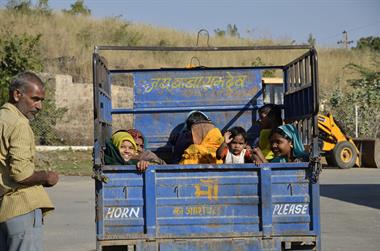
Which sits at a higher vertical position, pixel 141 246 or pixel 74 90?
pixel 74 90

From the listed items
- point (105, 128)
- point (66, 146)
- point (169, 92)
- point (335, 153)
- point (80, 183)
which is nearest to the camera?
point (105, 128)

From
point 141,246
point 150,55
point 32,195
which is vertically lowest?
point 141,246

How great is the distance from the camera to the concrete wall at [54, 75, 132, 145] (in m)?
29.0

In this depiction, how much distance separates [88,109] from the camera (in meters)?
30.2

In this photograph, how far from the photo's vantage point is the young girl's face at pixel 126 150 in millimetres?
7699

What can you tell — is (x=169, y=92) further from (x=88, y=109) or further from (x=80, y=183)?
(x=88, y=109)

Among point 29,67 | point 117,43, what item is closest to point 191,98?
point 29,67

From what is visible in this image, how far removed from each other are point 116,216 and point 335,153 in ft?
51.6

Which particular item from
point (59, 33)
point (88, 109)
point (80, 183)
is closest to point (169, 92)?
point (80, 183)

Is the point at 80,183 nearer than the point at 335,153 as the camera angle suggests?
Yes

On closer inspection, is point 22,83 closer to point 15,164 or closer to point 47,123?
point 15,164

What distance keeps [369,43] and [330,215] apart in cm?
5351

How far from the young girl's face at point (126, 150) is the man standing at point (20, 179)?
2.33 metres

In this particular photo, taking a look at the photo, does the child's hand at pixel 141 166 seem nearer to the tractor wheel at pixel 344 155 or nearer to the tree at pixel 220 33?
the tractor wheel at pixel 344 155
